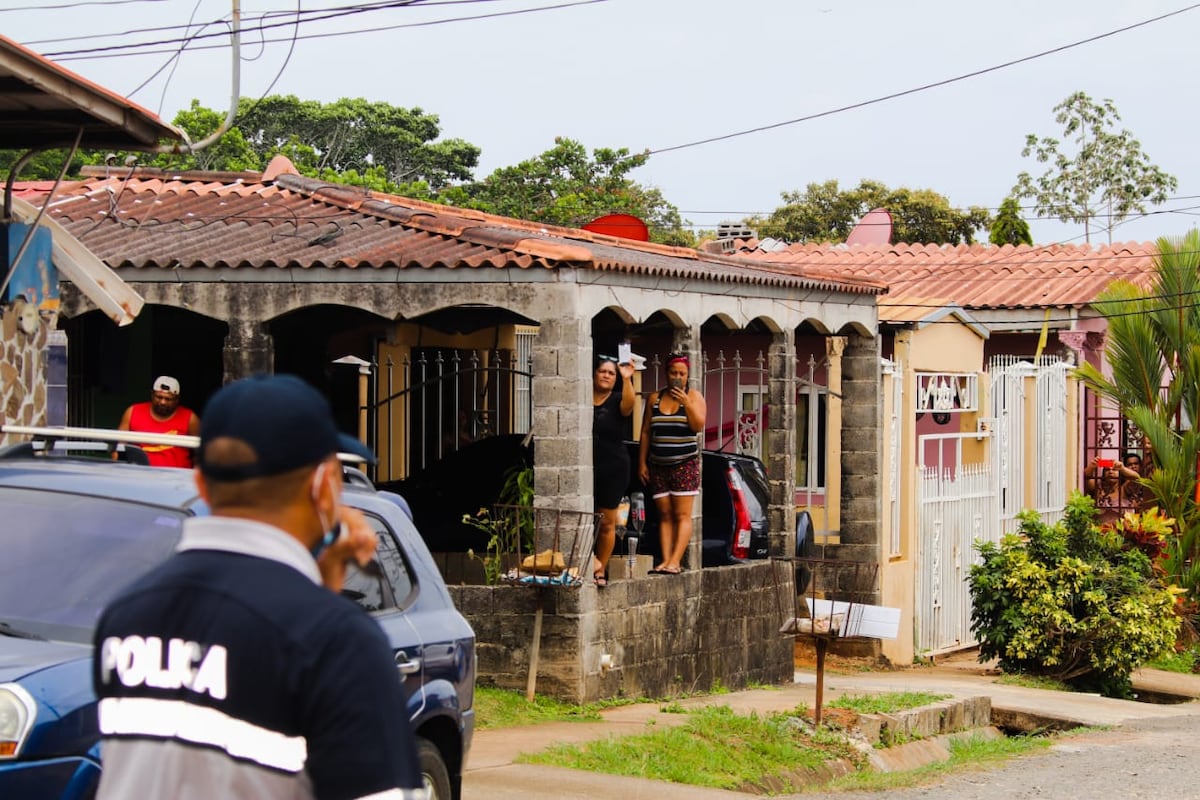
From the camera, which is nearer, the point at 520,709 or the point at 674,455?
the point at 520,709

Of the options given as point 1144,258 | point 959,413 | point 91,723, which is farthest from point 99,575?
point 1144,258

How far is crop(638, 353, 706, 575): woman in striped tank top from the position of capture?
13273mm

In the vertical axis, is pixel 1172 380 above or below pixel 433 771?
above

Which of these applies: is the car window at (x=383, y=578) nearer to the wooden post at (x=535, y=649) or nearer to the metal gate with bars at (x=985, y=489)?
the wooden post at (x=535, y=649)

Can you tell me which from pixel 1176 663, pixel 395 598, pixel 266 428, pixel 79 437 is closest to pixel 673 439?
pixel 395 598

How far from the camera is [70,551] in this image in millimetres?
5770

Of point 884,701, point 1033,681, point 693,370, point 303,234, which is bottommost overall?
point 1033,681

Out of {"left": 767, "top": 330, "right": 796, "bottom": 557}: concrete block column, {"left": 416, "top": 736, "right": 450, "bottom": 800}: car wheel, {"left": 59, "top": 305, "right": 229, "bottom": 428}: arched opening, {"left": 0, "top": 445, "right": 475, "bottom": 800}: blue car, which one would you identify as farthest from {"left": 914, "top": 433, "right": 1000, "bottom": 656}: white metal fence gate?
{"left": 416, "top": 736, "right": 450, "bottom": 800}: car wheel

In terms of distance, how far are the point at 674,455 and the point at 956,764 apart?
128 inches

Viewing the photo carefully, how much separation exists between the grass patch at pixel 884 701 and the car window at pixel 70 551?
7349 mm

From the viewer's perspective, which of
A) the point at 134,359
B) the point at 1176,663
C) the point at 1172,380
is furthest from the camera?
the point at 1172,380

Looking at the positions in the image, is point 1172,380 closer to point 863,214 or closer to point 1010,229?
point 1010,229

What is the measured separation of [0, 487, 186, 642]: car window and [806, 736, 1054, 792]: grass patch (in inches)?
223

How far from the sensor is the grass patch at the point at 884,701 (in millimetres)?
12336
